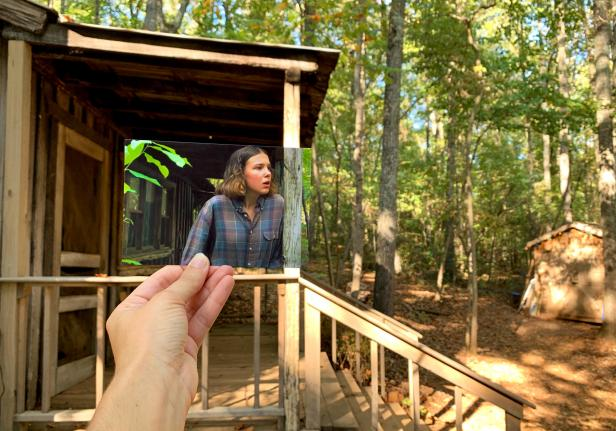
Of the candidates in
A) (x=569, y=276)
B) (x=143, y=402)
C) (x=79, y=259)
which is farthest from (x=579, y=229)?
(x=143, y=402)

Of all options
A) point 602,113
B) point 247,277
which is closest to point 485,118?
point 602,113

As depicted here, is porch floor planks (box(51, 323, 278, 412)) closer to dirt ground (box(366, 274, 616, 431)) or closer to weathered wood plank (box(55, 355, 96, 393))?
weathered wood plank (box(55, 355, 96, 393))

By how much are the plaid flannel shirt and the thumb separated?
3.49ft

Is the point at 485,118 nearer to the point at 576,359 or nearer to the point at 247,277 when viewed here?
the point at 576,359

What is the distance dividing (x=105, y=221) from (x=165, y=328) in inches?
208

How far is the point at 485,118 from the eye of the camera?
10.6 m

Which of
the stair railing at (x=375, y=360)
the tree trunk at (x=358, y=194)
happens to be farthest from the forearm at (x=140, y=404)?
the tree trunk at (x=358, y=194)

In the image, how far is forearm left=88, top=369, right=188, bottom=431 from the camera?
72 centimetres

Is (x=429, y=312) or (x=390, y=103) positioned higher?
(x=390, y=103)

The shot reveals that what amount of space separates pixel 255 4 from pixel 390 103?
4.53 m

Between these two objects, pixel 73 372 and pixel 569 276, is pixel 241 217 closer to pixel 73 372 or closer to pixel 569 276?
pixel 73 372

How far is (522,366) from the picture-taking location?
9.26 meters

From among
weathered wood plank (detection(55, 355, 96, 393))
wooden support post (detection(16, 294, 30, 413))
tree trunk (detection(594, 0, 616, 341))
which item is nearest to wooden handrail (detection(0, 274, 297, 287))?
wooden support post (detection(16, 294, 30, 413))

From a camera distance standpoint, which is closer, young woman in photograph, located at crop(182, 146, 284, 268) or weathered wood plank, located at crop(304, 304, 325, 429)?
young woman in photograph, located at crop(182, 146, 284, 268)
